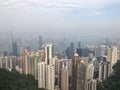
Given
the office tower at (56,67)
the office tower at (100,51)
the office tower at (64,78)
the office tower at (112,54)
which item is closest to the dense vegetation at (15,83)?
the office tower at (56,67)

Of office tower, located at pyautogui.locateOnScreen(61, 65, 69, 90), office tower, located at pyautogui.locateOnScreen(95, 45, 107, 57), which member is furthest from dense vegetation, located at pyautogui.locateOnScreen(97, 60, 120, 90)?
office tower, located at pyautogui.locateOnScreen(95, 45, 107, 57)

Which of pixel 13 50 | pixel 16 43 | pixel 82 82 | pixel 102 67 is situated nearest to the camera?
pixel 82 82

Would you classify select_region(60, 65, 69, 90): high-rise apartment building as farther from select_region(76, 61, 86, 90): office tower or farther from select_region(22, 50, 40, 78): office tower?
select_region(22, 50, 40, 78): office tower

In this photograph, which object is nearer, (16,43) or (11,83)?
(11,83)

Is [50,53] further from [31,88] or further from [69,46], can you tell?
[31,88]

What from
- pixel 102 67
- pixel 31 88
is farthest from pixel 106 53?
pixel 31 88

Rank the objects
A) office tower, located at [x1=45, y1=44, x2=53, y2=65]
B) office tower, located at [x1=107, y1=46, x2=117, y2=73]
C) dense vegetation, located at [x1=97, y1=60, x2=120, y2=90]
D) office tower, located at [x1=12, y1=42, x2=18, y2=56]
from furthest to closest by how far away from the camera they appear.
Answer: office tower, located at [x1=107, y1=46, x2=117, y2=73] < office tower, located at [x1=45, y1=44, x2=53, y2=65] < office tower, located at [x1=12, y1=42, x2=18, y2=56] < dense vegetation, located at [x1=97, y1=60, x2=120, y2=90]

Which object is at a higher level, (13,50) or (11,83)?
(13,50)
